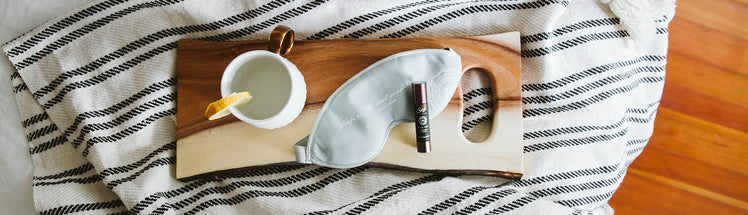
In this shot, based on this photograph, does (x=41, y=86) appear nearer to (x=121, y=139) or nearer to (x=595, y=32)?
(x=121, y=139)

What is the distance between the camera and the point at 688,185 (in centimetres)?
91

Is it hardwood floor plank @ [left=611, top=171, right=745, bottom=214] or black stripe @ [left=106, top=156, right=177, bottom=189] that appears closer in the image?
black stripe @ [left=106, top=156, right=177, bottom=189]

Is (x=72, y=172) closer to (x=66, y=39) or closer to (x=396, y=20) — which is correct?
(x=66, y=39)

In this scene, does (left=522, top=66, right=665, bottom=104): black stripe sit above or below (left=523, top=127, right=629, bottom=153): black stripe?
above

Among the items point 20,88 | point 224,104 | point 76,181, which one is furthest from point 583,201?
point 20,88

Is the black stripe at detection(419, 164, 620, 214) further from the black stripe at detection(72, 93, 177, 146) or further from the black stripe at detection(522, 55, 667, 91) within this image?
the black stripe at detection(72, 93, 177, 146)

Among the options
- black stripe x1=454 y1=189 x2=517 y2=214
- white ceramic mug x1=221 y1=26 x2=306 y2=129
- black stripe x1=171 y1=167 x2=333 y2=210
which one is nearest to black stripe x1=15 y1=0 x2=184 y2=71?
white ceramic mug x1=221 y1=26 x2=306 y2=129

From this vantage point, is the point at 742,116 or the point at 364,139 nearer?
Result: the point at 364,139

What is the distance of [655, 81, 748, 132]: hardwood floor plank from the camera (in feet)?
2.98

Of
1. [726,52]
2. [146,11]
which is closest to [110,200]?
[146,11]

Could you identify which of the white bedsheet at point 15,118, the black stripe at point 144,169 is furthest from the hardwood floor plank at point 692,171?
the white bedsheet at point 15,118

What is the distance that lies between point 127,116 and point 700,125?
1.10m

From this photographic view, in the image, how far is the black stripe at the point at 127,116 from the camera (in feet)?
2.32

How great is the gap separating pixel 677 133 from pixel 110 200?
1096 millimetres
